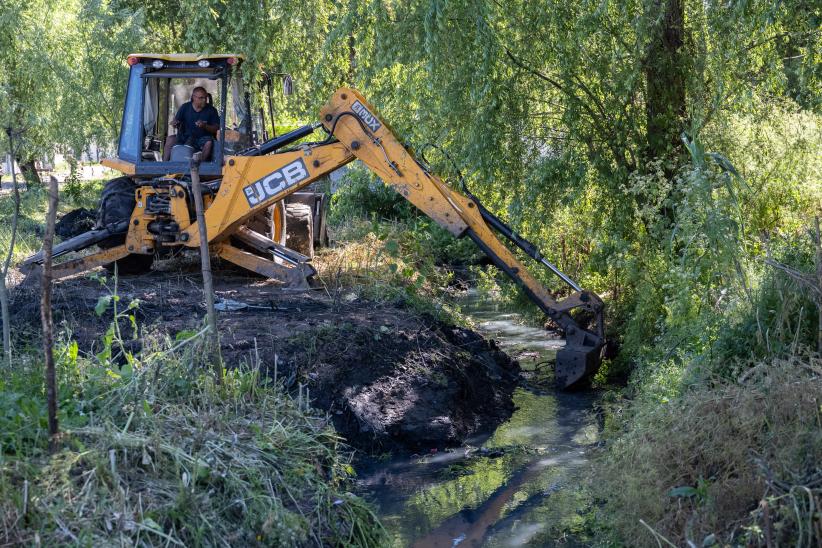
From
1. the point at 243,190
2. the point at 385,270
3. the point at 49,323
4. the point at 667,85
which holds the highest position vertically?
the point at 667,85

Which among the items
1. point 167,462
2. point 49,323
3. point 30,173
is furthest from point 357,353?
point 30,173

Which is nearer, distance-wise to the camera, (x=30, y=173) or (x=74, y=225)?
(x=74, y=225)

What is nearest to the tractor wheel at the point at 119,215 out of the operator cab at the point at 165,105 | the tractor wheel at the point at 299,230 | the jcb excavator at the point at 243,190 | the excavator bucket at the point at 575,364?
Answer: the jcb excavator at the point at 243,190

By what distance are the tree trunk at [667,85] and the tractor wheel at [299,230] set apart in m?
5.28

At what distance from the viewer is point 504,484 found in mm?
8688

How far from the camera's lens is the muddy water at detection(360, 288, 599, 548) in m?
7.70

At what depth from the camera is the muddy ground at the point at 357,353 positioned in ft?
31.0

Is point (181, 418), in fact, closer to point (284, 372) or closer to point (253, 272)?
point (284, 372)

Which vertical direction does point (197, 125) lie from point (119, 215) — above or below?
above

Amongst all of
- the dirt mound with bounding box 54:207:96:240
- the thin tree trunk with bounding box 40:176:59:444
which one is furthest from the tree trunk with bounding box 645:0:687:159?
the dirt mound with bounding box 54:207:96:240

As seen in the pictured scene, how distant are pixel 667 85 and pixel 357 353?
5.45 m

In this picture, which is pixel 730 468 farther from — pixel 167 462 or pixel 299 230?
pixel 299 230

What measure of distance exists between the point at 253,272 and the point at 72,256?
3387 mm

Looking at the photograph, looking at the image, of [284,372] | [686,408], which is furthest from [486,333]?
[686,408]
